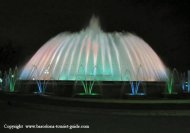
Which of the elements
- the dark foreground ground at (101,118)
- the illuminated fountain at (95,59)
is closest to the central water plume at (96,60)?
the illuminated fountain at (95,59)

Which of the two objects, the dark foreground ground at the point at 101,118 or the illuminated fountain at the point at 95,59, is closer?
the dark foreground ground at the point at 101,118

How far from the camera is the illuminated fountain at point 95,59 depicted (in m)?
23.0

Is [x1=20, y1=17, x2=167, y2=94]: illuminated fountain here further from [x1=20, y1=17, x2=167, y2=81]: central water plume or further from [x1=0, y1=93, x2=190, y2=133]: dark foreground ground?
[x1=0, y1=93, x2=190, y2=133]: dark foreground ground

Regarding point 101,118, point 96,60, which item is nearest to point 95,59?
point 96,60

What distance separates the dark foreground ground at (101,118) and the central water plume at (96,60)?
26.0ft

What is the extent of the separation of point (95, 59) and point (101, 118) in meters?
11.6

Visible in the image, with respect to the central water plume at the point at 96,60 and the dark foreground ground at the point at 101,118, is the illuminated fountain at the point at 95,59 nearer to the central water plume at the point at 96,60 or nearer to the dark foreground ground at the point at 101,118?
the central water plume at the point at 96,60

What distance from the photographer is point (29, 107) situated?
1509 cm

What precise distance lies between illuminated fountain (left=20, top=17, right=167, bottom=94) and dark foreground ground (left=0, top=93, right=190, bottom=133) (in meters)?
7.89

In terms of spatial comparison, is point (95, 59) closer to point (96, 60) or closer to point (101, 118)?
point (96, 60)

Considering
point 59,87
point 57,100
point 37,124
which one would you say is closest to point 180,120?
point 37,124

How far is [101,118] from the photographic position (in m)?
12.1

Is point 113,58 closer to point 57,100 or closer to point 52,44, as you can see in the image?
point 52,44

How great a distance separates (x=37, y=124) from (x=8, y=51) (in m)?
73.6
